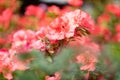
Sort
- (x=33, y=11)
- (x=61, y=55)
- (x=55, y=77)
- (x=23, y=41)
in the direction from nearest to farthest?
1. (x=55, y=77)
2. (x=61, y=55)
3. (x=23, y=41)
4. (x=33, y=11)

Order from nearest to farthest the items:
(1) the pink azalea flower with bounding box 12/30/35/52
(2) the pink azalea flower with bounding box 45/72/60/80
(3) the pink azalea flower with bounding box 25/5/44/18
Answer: (2) the pink azalea flower with bounding box 45/72/60/80 → (1) the pink azalea flower with bounding box 12/30/35/52 → (3) the pink azalea flower with bounding box 25/5/44/18

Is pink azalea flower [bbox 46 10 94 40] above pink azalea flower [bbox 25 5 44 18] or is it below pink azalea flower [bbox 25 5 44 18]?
below

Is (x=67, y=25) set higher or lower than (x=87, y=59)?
higher

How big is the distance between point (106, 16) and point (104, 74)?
64.1 inches

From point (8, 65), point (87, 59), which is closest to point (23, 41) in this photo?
point (8, 65)

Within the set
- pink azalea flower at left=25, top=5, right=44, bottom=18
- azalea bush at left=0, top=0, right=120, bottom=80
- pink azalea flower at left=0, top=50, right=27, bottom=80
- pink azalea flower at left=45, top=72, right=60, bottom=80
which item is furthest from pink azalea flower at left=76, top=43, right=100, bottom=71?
pink azalea flower at left=25, top=5, right=44, bottom=18

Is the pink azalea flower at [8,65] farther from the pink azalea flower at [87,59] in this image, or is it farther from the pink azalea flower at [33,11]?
the pink azalea flower at [33,11]

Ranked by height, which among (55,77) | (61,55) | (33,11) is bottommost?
(55,77)

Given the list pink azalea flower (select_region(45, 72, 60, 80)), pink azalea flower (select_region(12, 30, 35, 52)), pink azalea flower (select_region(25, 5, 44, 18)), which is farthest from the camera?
pink azalea flower (select_region(25, 5, 44, 18))

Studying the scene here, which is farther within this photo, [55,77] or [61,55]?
[61,55]

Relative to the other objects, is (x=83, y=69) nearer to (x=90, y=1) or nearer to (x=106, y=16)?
(x=106, y=16)

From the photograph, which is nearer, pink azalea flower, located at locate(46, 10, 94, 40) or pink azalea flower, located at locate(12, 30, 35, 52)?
pink azalea flower, located at locate(46, 10, 94, 40)

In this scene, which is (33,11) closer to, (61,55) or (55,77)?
(61,55)

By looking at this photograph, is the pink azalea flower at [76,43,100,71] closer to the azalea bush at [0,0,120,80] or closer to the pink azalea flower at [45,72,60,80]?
the azalea bush at [0,0,120,80]
